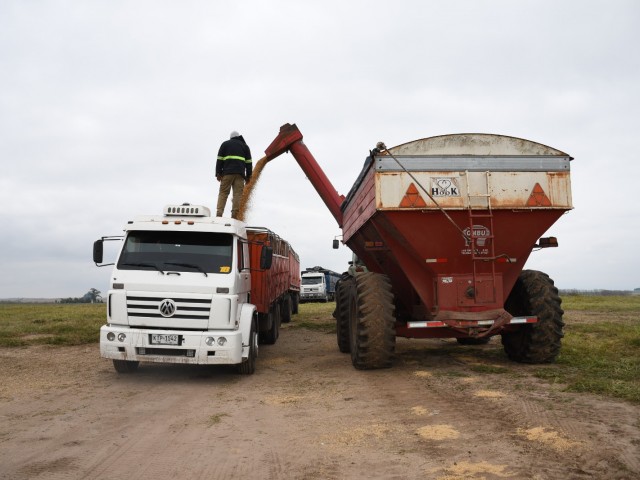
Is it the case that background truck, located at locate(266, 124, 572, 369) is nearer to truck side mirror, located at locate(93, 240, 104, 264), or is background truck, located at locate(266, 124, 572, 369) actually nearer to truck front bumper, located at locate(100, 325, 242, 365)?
truck front bumper, located at locate(100, 325, 242, 365)

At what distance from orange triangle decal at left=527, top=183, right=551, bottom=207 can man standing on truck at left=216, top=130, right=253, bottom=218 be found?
6.43 m

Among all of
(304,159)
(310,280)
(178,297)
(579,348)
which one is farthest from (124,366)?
(310,280)

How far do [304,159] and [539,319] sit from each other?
8.09 m

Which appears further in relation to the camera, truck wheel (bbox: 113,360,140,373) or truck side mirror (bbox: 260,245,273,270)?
truck side mirror (bbox: 260,245,273,270)

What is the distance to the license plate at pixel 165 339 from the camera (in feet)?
27.1

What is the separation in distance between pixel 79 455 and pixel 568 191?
761cm

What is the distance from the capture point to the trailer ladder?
830 centimetres

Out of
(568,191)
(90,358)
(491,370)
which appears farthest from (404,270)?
(90,358)

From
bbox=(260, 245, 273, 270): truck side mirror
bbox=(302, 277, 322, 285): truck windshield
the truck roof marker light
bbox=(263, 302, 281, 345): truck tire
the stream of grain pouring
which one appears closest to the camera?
the truck roof marker light

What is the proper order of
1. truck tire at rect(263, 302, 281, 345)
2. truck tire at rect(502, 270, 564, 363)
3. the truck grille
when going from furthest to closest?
truck tire at rect(263, 302, 281, 345) → truck tire at rect(502, 270, 564, 363) → the truck grille

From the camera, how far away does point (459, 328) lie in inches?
327

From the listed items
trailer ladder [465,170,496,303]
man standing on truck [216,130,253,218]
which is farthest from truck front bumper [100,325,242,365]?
man standing on truck [216,130,253,218]

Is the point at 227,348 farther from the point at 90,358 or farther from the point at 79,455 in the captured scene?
the point at 90,358

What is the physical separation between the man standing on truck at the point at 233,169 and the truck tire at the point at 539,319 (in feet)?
20.9
